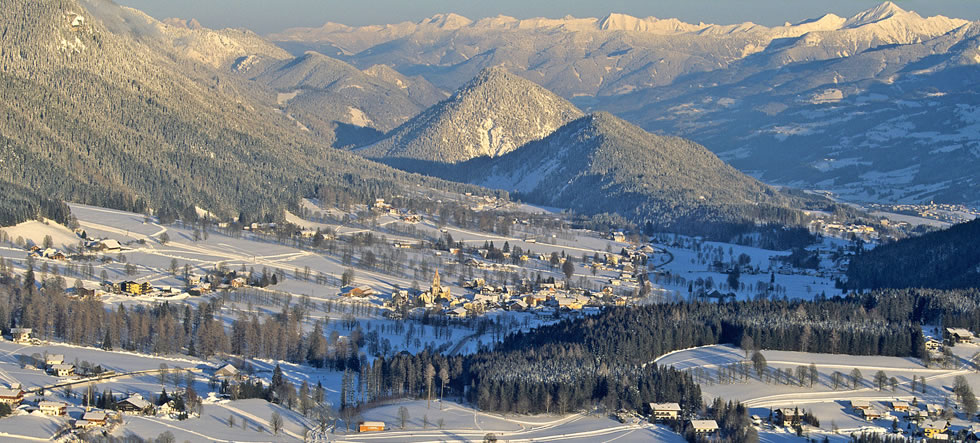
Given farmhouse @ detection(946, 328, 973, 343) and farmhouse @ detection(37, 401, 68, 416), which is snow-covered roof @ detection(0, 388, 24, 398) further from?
farmhouse @ detection(946, 328, 973, 343)

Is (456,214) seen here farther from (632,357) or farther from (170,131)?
(632,357)

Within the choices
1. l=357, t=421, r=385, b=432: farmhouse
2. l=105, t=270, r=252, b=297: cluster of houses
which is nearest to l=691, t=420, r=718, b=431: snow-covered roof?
l=357, t=421, r=385, b=432: farmhouse

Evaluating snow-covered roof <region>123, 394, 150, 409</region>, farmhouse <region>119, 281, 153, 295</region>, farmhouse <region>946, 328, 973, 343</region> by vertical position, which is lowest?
snow-covered roof <region>123, 394, 150, 409</region>

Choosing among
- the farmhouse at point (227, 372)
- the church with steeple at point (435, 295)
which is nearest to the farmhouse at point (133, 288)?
the church with steeple at point (435, 295)

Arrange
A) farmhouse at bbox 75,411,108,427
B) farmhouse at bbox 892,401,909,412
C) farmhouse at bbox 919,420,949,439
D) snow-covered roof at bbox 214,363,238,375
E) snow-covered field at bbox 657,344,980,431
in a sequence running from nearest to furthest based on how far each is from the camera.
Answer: farmhouse at bbox 75,411,108,427 < farmhouse at bbox 919,420,949,439 < farmhouse at bbox 892,401,909,412 < snow-covered field at bbox 657,344,980,431 < snow-covered roof at bbox 214,363,238,375

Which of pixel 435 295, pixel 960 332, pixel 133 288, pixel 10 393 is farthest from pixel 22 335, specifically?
pixel 960 332

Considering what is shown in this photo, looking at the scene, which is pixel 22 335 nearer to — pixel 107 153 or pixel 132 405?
pixel 132 405

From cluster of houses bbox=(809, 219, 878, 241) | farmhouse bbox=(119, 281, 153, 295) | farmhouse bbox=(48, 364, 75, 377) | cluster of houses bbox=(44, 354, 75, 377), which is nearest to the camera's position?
farmhouse bbox=(48, 364, 75, 377)
